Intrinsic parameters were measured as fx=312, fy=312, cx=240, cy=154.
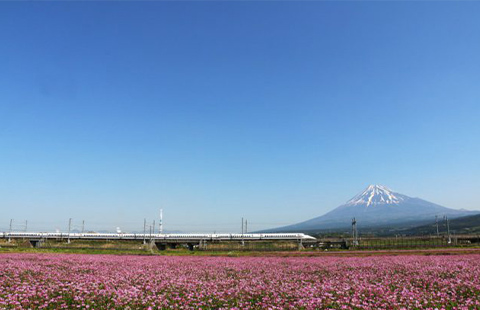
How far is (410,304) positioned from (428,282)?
4.51 metres

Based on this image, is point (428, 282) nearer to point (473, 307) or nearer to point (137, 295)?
point (473, 307)

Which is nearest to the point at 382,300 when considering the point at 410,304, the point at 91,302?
the point at 410,304

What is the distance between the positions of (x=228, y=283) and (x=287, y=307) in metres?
3.98

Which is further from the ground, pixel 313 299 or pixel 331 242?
pixel 313 299

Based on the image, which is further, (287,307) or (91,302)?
(91,302)

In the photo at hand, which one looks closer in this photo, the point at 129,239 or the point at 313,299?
the point at 313,299

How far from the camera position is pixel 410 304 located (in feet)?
23.8

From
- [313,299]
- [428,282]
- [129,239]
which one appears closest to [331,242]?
[129,239]

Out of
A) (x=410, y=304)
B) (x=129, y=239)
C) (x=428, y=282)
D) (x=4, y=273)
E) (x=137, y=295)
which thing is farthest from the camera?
(x=129, y=239)

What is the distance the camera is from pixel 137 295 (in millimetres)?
8734

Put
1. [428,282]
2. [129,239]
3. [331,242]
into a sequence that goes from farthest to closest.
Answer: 1. [129,239]
2. [331,242]
3. [428,282]

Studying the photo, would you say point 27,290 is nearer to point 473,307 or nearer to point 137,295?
point 137,295

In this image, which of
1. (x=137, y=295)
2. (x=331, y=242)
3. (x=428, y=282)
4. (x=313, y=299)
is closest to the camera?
(x=313, y=299)

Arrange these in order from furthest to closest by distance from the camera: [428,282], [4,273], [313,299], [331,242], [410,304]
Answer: [331,242] < [4,273] < [428,282] < [313,299] < [410,304]
